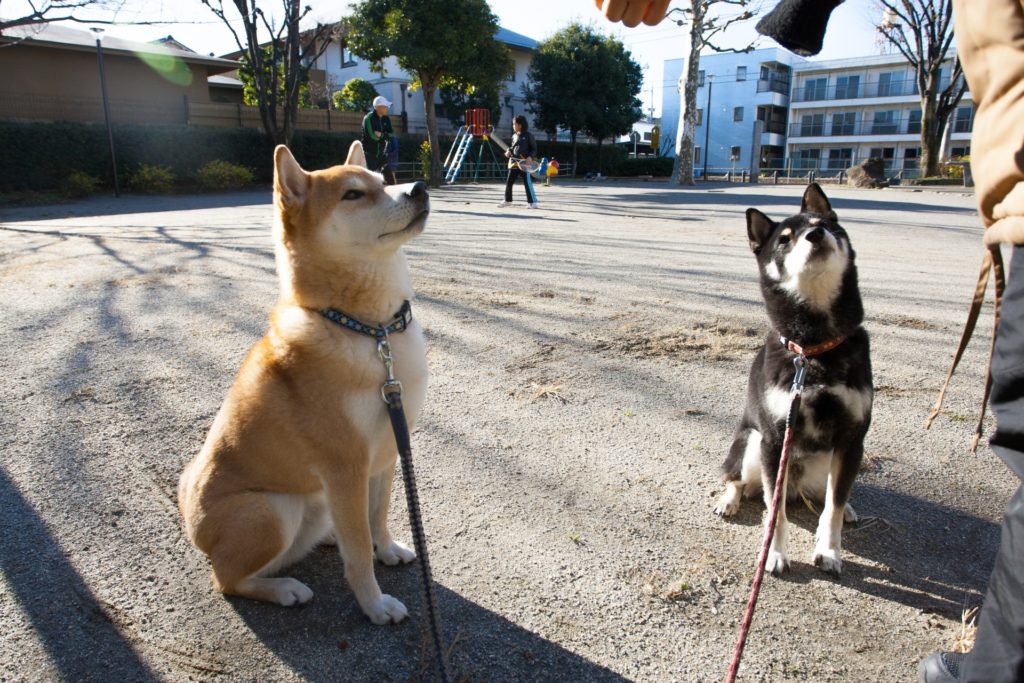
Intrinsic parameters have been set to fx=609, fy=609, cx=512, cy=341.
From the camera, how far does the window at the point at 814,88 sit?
5450 cm

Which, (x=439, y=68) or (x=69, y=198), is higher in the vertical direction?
(x=439, y=68)

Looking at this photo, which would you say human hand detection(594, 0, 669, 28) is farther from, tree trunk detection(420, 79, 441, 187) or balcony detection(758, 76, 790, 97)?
balcony detection(758, 76, 790, 97)

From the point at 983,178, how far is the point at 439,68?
22262mm

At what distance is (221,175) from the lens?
20531mm

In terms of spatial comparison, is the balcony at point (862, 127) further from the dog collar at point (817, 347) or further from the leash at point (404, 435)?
the leash at point (404, 435)

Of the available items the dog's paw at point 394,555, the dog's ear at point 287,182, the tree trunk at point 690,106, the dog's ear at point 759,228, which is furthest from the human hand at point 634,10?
the tree trunk at point 690,106

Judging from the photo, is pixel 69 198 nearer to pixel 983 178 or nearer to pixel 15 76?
pixel 15 76

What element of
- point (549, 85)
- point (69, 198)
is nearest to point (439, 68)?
A: point (69, 198)

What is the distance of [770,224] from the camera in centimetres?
266

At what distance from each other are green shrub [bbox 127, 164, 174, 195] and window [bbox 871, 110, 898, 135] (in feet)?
179

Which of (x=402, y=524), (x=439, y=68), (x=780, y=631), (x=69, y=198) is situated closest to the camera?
(x=780, y=631)

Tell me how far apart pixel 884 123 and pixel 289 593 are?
204ft

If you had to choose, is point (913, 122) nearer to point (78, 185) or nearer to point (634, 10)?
point (78, 185)

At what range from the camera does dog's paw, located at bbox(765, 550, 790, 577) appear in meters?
2.24
